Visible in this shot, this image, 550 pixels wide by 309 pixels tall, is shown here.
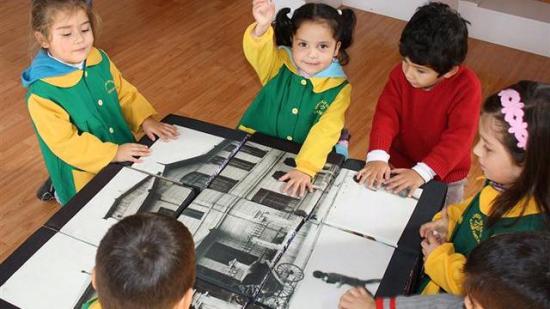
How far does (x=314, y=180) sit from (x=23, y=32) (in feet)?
8.42

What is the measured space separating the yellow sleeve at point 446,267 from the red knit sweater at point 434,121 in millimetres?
365

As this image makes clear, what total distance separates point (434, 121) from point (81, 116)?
100cm

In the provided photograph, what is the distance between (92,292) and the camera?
3.64ft

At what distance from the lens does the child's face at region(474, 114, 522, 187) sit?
3.91ft

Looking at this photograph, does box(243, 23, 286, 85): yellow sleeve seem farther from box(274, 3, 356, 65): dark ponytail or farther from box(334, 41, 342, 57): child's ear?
box(334, 41, 342, 57): child's ear

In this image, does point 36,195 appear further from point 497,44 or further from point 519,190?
point 497,44

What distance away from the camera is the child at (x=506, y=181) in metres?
1.14

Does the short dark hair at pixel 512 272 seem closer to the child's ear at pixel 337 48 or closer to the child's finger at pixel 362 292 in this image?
the child's finger at pixel 362 292

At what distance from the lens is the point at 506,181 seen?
4.00ft

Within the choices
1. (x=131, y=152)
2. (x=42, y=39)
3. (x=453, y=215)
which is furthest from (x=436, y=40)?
(x=42, y=39)

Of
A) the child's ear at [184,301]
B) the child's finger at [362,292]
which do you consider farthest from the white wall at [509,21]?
the child's ear at [184,301]

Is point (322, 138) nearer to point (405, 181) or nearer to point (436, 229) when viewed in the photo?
point (405, 181)

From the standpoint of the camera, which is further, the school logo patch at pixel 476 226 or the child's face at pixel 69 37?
the child's face at pixel 69 37

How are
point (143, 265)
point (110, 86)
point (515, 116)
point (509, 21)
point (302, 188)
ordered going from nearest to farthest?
point (143, 265)
point (515, 116)
point (302, 188)
point (110, 86)
point (509, 21)
